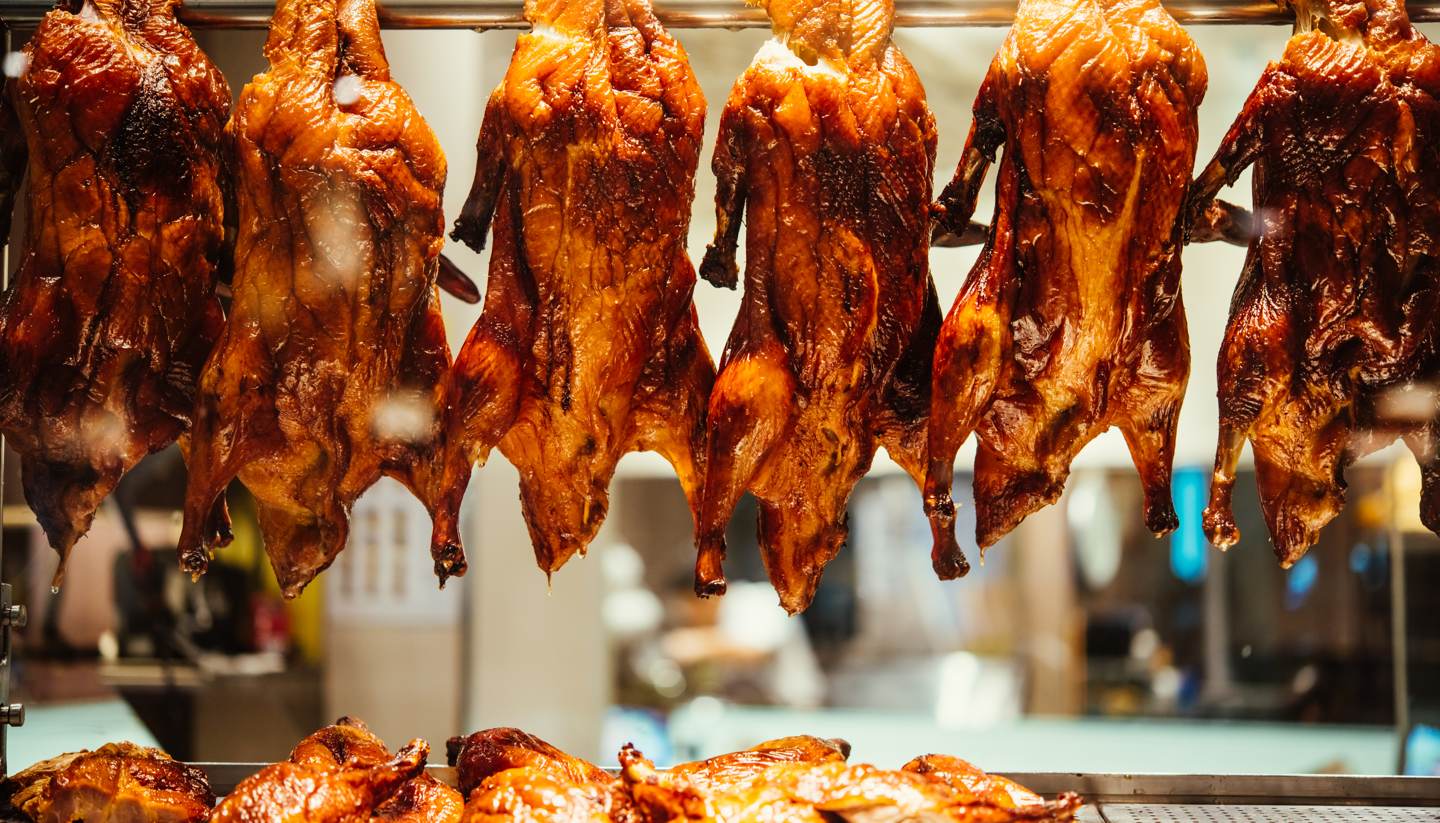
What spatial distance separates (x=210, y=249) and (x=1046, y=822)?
2.42m

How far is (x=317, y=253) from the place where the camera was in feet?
9.37

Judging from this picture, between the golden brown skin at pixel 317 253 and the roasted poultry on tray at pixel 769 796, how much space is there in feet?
2.12

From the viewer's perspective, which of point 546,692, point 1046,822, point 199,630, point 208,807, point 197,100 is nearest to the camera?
point 1046,822

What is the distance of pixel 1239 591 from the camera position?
25.7ft

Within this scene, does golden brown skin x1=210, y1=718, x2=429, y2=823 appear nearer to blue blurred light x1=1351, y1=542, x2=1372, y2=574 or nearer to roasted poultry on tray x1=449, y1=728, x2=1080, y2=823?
roasted poultry on tray x1=449, y1=728, x2=1080, y2=823

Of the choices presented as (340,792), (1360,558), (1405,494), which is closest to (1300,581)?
(1360,558)

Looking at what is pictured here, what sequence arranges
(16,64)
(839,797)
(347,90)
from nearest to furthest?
1. (839,797)
2. (347,90)
3. (16,64)

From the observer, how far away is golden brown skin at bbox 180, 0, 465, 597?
2826 mm

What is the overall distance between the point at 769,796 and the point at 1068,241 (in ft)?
4.66

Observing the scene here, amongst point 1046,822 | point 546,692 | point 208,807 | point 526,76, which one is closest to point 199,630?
point 546,692

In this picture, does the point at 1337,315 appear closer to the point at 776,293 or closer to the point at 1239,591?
the point at 776,293

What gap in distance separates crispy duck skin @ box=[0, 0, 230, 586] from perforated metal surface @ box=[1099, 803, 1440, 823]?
2512 millimetres

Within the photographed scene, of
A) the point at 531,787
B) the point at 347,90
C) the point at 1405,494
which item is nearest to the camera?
the point at 531,787

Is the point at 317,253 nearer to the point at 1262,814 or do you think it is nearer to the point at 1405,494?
the point at 1262,814
